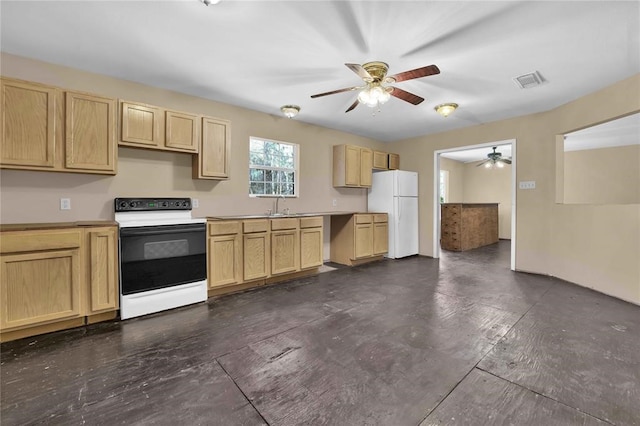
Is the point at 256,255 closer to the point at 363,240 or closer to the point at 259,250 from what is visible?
the point at 259,250

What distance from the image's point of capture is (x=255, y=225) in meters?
3.81

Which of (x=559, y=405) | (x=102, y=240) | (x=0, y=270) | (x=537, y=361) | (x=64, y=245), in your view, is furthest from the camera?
(x=102, y=240)

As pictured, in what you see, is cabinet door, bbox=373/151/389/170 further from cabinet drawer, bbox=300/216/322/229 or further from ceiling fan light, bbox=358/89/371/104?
ceiling fan light, bbox=358/89/371/104

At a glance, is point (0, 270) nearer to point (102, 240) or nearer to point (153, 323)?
point (102, 240)

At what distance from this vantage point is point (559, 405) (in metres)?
1.62

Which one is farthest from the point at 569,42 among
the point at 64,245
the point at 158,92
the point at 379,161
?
the point at 64,245

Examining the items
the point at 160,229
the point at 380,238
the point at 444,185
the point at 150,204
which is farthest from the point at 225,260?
the point at 444,185

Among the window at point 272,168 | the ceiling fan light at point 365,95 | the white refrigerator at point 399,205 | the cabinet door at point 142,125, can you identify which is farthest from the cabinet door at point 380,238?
the cabinet door at point 142,125

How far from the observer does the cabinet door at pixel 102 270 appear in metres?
2.66

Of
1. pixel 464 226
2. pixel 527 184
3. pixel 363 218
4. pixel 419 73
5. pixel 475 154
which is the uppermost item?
pixel 475 154

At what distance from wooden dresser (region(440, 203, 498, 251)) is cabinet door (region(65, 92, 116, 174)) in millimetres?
6843

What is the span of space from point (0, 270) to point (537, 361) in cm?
413

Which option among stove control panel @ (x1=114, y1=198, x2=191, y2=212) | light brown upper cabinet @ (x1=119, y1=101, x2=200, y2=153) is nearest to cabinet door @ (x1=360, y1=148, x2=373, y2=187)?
light brown upper cabinet @ (x1=119, y1=101, x2=200, y2=153)

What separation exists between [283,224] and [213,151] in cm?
134
